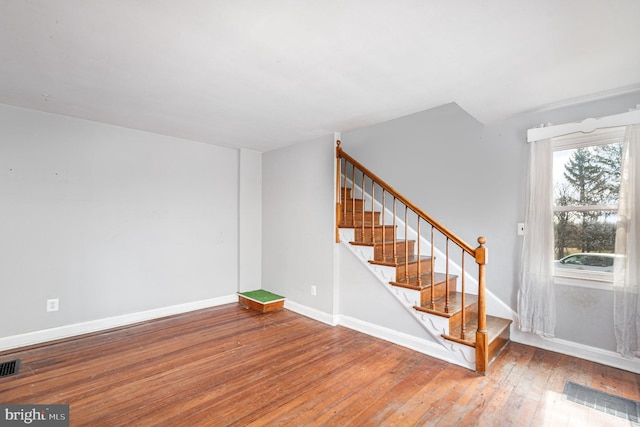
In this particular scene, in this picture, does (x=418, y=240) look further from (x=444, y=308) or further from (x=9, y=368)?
(x=9, y=368)

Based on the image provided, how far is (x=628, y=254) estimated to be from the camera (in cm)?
238

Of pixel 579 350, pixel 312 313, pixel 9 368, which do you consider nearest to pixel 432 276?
pixel 579 350

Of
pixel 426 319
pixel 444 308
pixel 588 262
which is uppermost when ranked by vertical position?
pixel 588 262

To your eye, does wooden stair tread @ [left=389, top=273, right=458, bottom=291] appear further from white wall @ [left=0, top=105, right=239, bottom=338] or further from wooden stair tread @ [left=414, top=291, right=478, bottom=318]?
white wall @ [left=0, top=105, right=239, bottom=338]

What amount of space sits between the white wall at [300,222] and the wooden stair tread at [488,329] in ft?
4.85

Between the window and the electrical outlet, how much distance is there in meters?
5.01

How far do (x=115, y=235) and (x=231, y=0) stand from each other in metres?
3.12

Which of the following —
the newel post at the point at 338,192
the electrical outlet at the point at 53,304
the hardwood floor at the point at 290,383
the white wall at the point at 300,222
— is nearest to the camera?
the hardwood floor at the point at 290,383

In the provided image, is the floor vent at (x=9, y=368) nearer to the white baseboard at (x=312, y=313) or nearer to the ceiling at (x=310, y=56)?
the ceiling at (x=310, y=56)

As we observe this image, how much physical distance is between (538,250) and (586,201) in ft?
1.92

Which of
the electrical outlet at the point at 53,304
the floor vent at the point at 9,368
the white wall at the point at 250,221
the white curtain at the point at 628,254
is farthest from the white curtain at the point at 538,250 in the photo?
the electrical outlet at the point at 53,304

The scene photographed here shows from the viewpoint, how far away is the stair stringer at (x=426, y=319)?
8.49ft

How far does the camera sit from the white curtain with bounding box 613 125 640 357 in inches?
92.5

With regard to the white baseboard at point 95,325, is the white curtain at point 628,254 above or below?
above
